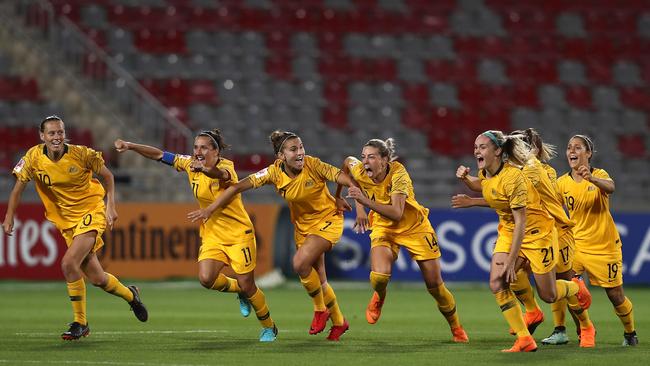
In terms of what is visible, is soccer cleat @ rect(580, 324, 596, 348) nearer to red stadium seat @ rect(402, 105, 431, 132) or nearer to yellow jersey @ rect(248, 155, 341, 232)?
yellow jersey @ rect(248, 155, 341, 232)

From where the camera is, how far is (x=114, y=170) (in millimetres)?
20000

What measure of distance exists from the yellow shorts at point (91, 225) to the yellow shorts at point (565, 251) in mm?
4483

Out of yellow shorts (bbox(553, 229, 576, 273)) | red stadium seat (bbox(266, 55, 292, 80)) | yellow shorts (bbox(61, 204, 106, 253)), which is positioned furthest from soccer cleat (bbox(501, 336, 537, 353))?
red stadium seat (bbox(266, 55, 292, 80))

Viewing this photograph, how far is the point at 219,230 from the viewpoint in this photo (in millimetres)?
11344

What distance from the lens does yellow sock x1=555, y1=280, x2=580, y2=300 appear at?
393 inches

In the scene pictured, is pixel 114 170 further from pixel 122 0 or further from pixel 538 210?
pixel 538 210

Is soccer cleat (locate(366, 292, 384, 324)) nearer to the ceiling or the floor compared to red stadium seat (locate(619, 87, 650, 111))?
nearer to the floor

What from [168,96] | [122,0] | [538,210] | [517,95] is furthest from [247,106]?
[538,210]

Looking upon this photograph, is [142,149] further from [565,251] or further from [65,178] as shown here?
[565,251]

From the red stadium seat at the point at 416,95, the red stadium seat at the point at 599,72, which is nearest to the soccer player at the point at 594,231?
the red stadium seat at the point at 416,95

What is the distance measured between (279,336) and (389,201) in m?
1.84

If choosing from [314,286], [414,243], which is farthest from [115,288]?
[414,243]

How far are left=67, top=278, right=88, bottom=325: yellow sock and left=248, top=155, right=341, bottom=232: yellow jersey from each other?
2.02 metres

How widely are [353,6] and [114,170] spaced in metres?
8.83
